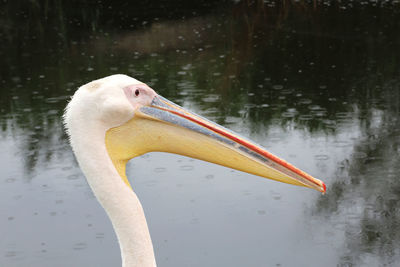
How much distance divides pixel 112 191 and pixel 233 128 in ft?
20.9

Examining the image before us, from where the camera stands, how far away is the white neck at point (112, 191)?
99.7 inches

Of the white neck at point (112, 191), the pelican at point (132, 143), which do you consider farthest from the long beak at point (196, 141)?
the white neck at point (112, 191)

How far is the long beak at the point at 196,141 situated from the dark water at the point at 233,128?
10.3 ft

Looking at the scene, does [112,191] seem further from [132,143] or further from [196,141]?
[196,141]

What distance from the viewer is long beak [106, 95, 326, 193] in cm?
261

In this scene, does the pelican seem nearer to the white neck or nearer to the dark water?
the white neck

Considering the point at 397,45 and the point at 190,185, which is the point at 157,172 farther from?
the point at 397,45

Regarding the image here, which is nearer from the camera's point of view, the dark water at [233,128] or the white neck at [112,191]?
the white neck at [112,191]

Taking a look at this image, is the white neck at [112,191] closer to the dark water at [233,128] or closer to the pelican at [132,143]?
the pelican at [132,143]

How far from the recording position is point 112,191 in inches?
100

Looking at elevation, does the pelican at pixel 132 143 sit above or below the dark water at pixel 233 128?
above

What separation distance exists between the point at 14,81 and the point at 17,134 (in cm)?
302

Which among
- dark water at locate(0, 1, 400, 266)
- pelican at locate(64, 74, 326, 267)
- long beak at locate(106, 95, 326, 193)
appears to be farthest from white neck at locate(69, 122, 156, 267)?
dark water at locate(0, 1, 400, 266)

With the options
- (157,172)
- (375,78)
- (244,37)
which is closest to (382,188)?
(157,172)
